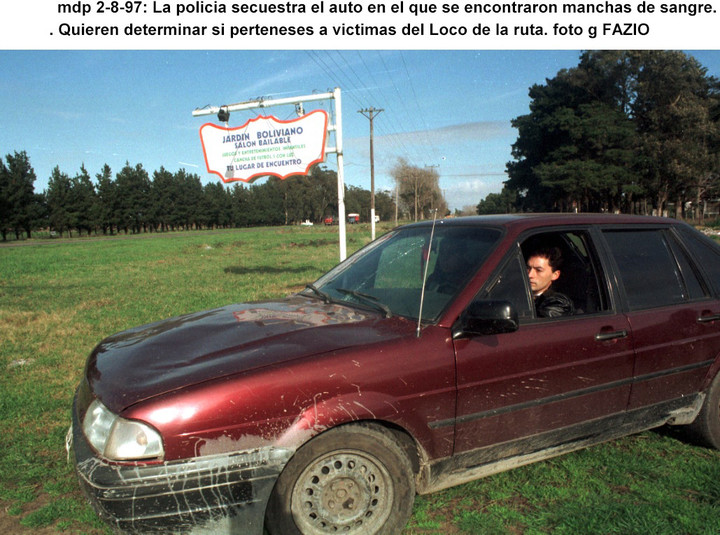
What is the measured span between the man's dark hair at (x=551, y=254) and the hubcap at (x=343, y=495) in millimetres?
1750

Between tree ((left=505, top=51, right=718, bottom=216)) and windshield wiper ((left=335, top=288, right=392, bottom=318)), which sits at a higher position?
tree ((left=505, top=51, right=718, bottom=216))

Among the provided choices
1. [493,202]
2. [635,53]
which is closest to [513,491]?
[635,53]

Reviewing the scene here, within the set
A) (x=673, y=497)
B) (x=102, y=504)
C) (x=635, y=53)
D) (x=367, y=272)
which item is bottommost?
(x=673, y=497)

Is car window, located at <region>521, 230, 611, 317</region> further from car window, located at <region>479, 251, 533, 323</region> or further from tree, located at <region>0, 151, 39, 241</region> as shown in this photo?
Answer: tree, located at <region>0, 151, 39, 241</region>

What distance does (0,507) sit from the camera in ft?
10.0

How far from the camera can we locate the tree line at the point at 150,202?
204 feet

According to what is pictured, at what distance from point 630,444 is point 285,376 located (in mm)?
2847

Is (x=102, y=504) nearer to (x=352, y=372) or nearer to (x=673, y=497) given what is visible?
(x=352, y=372)

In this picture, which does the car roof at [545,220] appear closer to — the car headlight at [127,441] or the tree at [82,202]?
the car headlight at [127,441]

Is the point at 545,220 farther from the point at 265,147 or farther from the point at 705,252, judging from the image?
the point at 265,147

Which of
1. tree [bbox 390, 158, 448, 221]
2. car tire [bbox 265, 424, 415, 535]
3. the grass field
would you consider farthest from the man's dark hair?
tree [bbox 390, 158, 448, 221]

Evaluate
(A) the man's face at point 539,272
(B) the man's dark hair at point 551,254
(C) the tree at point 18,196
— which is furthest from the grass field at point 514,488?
(C) the tree at point 18,196

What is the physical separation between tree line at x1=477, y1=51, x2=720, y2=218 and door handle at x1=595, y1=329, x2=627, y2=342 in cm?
4802

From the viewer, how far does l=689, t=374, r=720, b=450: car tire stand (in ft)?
11.5
